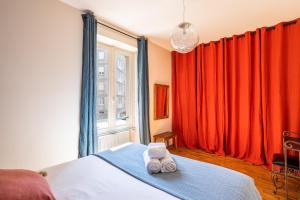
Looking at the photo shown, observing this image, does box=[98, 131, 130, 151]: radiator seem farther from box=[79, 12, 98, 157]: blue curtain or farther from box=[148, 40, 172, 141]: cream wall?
box=[148, 40, 172, 141]: cream wall

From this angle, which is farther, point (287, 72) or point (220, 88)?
point (220, 88)

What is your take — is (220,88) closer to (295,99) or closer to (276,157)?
(295,99)

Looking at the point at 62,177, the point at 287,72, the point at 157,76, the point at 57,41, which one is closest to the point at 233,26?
the point at 287,72

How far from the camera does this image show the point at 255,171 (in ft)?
8.77

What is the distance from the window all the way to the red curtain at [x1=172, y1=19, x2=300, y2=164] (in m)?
1.27

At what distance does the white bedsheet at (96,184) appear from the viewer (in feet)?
3.58

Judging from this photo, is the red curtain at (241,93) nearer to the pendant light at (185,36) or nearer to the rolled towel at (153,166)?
the pendant light at (185,36)

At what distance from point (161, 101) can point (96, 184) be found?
2.68m

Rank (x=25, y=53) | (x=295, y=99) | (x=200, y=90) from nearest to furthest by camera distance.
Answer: (x=25, y=53), (x=295, y=99), (x=200, y=90)

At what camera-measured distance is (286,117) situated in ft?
8.73

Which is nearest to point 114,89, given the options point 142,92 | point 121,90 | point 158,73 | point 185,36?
point 121,90

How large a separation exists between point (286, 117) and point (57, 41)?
3554 millimetres

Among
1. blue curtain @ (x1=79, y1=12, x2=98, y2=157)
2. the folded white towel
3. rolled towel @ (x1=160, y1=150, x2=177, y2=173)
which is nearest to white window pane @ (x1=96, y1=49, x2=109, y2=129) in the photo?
blue curtain @ (x1=79, y1=12, x2=98, y2=157)

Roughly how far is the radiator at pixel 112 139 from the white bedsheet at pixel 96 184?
1.16m
